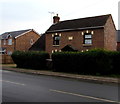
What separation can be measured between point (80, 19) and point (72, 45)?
524 centimetres

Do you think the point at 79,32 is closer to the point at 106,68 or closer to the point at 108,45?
the point at 108,45

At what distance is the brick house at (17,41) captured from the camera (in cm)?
5301

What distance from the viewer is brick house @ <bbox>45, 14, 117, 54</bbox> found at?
94.5ft

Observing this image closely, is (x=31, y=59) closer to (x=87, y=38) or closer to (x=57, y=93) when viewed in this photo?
(x=87, y=38)

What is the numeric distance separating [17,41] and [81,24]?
26.0 meters

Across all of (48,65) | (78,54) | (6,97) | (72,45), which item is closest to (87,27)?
(72,45)

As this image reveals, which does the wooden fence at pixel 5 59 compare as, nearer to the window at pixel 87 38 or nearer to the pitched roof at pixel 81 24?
the pitched roof at pixel 81 24

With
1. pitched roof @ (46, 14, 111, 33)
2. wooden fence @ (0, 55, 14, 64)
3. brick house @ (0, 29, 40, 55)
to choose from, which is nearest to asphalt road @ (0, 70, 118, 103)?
pitched roof @ (46, 14, 111, 33)

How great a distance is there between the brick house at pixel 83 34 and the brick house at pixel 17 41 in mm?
20146

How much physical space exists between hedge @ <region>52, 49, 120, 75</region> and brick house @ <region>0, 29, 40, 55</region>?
33676mm

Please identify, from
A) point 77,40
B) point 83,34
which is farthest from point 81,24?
point 77,40

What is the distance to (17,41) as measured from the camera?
5309cm

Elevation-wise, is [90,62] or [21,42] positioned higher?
[21,42]

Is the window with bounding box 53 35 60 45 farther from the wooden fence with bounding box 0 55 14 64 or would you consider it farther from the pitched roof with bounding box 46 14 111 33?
the wooden fence with bounding box 0 55 14 64
